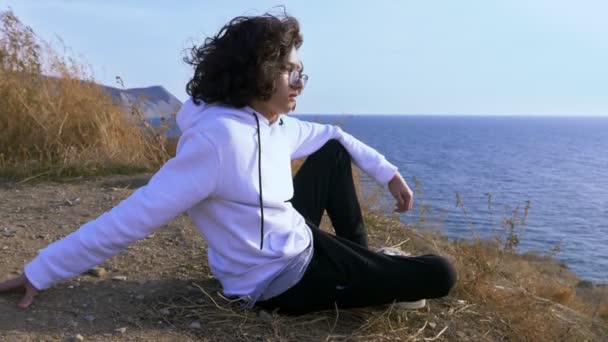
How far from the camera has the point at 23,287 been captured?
2.31m

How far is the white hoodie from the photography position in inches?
75.8

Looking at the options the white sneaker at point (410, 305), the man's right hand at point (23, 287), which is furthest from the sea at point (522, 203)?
the man's right hand at point (23, 287)

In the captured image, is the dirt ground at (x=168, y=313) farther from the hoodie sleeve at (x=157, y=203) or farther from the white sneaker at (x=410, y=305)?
the hoodie sleeve at (x=157, y=203)

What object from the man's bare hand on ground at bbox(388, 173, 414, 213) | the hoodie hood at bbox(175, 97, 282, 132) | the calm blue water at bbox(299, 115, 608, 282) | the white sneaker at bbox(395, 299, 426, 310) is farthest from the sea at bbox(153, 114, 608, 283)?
the hoodie hood at bbox(175, 97, 282, 132)

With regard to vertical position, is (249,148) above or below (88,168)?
above

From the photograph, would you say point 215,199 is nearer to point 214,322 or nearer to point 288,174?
point 288,174

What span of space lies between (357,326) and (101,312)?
39.9 inches

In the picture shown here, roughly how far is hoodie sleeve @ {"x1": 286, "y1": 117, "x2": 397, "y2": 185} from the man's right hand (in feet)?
3.79

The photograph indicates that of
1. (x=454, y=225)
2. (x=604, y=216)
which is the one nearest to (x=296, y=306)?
(x=454, y=225)

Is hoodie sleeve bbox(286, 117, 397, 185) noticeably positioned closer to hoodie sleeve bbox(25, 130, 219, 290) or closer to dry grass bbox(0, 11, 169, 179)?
hoodie sleeve bbox(25, 130, 219, 290)

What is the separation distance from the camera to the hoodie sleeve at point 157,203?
191 centimetres

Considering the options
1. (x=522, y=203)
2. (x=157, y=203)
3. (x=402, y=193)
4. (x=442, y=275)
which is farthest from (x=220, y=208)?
(x=522, y=203)

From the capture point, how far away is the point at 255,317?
2.34 m

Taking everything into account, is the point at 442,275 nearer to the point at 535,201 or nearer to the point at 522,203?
the point at 522,203
